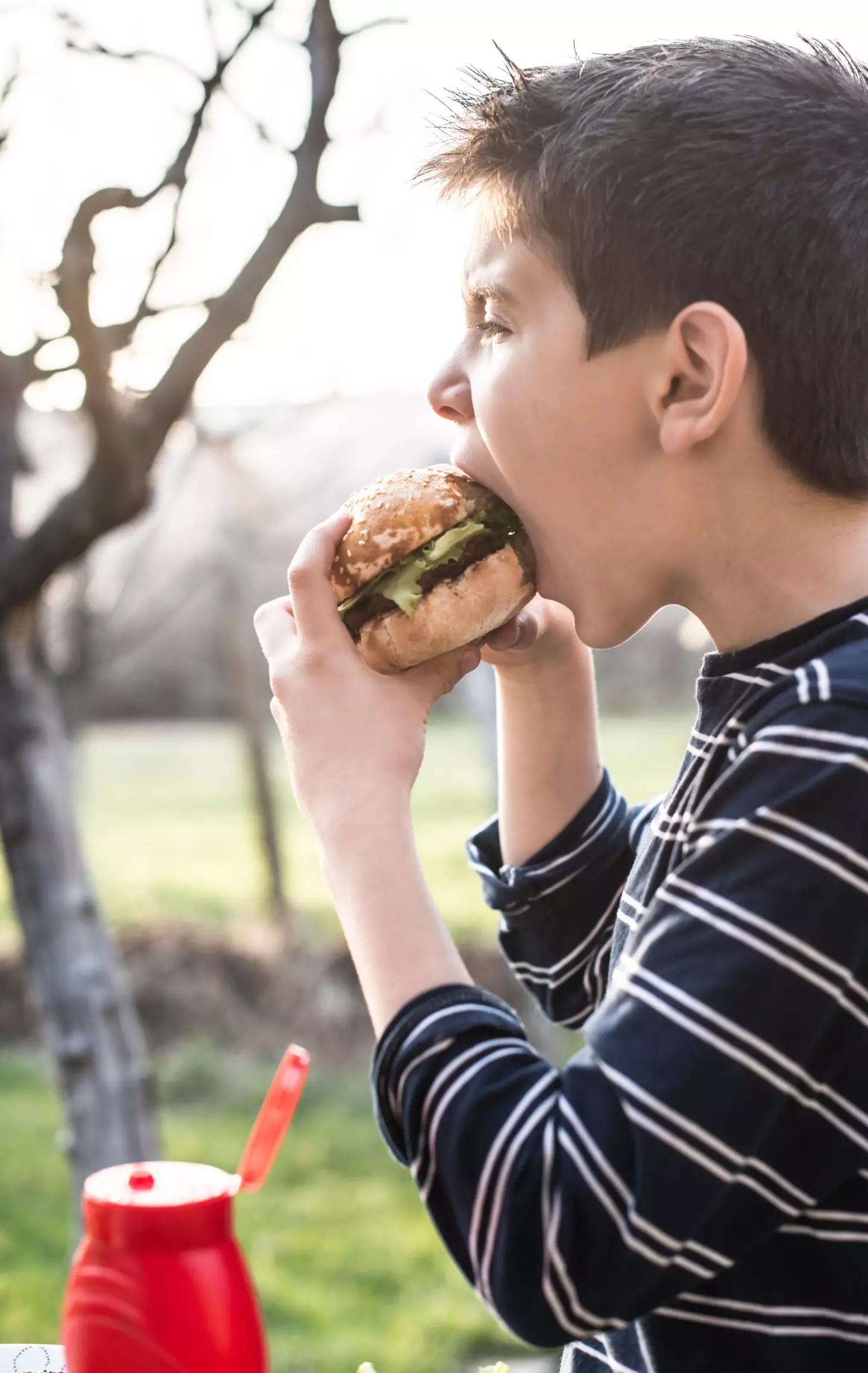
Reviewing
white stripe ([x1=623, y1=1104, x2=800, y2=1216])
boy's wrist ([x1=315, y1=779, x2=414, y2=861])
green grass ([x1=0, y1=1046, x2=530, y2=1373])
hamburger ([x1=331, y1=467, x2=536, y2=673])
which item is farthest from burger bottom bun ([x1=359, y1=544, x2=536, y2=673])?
green grass ([x1=0, y1=1046, x2=530, y2=1373])

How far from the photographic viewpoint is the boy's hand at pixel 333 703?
3.69ft

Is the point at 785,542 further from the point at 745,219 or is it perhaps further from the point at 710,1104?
the point at 710,1104

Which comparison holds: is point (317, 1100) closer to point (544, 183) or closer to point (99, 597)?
point (99, 597)

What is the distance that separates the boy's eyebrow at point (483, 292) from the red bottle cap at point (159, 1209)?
Result: 805 mm

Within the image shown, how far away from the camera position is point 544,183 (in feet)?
3.74

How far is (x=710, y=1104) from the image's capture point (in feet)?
2.91

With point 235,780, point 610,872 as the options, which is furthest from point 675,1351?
point 235,780

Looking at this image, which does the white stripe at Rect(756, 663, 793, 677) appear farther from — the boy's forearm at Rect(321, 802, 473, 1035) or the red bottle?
the red bottle

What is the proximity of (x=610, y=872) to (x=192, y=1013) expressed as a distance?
4323mm

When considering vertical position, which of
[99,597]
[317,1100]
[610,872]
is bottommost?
[317,1100]

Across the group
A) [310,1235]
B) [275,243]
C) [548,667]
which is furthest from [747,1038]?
[310,1235]

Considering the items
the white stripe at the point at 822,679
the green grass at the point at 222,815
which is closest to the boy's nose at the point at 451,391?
the white stripe at the point at 822,679

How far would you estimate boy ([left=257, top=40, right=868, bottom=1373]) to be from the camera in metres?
0.91

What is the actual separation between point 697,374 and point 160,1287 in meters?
0.87
